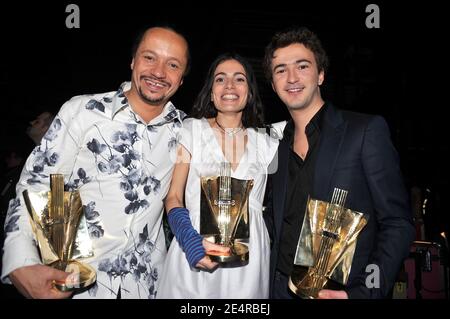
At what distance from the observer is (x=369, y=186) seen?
1536mm

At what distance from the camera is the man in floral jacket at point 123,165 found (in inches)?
63.7

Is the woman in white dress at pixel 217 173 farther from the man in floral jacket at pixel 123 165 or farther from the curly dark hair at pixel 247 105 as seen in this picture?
the man in floral jacket at pixel 123 165

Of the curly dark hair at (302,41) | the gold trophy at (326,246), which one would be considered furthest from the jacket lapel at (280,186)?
the curly dark hair at (302,41)

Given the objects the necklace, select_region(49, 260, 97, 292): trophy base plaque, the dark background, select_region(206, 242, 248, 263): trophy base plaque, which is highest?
the dark background

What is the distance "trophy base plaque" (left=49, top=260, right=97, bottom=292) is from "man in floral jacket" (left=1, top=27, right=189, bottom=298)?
0.19m

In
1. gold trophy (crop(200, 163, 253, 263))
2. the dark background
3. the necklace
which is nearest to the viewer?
gold trophy (crop(200, 163, 253, 263))

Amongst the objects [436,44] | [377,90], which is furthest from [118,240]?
[377,90]

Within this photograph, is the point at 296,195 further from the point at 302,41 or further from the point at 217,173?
the point at 302,41

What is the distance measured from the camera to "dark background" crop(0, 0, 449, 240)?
148 inches

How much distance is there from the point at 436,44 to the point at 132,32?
4.61 metres

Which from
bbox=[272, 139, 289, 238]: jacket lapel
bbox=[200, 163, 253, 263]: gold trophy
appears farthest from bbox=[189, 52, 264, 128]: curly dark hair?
bbox=[200, 163, 253, 263]: gold trophy

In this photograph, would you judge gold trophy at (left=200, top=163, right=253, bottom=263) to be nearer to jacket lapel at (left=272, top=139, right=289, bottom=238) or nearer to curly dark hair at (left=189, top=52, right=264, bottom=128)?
jacket lapel at (left=272, top=139, right=289, bottom=238)

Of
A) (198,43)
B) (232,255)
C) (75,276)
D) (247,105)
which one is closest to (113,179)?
(75,276)

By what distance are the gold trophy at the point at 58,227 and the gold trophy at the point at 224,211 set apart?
0.58 meters
